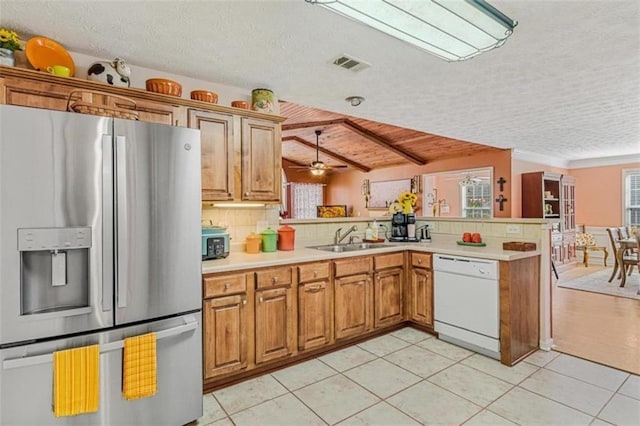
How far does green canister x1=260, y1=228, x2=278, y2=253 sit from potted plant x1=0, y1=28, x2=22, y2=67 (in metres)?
2.04

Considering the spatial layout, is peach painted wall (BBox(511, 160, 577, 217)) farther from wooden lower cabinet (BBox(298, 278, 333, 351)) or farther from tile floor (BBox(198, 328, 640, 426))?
wooden lower cabinet (BBox(298, 278, 333, 351))

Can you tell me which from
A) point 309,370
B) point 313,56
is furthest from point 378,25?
point 309,370

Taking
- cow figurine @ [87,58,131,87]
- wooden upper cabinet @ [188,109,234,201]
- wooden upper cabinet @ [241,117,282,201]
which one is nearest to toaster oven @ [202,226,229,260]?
wooden upper cabinet @ [188,109,234,201]

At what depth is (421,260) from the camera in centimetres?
329

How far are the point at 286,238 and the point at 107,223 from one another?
64.8 inches

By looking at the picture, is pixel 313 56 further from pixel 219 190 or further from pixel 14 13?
pixel 14 13

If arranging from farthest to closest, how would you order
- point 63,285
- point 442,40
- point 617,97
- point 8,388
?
point 617,97
point 442,40
point 63,285
point 8,388

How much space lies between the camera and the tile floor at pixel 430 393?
200 centimetres

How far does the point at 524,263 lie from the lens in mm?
2809

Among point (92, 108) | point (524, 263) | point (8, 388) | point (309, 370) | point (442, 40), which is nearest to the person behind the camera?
point (8, 388)

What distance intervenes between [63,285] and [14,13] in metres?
1.61

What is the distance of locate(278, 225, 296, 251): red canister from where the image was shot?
122 inches

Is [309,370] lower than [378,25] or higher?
lower

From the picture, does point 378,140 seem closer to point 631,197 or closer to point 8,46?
point 8,46
